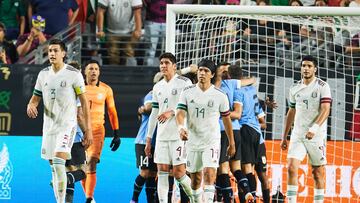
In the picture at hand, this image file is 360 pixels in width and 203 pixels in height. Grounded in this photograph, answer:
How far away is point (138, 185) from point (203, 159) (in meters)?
2.22

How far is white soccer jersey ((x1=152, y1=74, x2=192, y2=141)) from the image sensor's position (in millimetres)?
16047

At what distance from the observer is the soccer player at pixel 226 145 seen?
657 inches

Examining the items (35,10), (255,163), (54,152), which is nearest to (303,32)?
(255,163)

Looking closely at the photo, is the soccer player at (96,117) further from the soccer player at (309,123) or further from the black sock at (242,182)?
the soccer player at (309,123)

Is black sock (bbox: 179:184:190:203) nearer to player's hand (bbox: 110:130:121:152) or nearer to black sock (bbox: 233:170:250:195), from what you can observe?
black sock (bbox: 233:170:250:195)

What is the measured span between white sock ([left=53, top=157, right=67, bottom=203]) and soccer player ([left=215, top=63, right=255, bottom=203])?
2.41m

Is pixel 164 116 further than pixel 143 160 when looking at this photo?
No

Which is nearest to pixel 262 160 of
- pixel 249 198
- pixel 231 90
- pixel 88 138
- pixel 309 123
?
pixel 249 198

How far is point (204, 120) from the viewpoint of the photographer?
15.6m

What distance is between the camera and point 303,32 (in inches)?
772

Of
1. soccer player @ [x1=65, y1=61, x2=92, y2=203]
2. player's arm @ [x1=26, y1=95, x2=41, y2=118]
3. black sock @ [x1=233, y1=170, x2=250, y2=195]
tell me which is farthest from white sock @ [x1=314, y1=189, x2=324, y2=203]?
player's arm @ [x1=26, y1=95, x2=41, y2=118]

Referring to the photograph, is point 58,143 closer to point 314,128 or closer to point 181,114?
point 181,114

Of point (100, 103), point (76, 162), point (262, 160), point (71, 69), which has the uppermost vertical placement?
point (71, 69)

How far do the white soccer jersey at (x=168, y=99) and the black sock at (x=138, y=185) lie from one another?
153 cm
